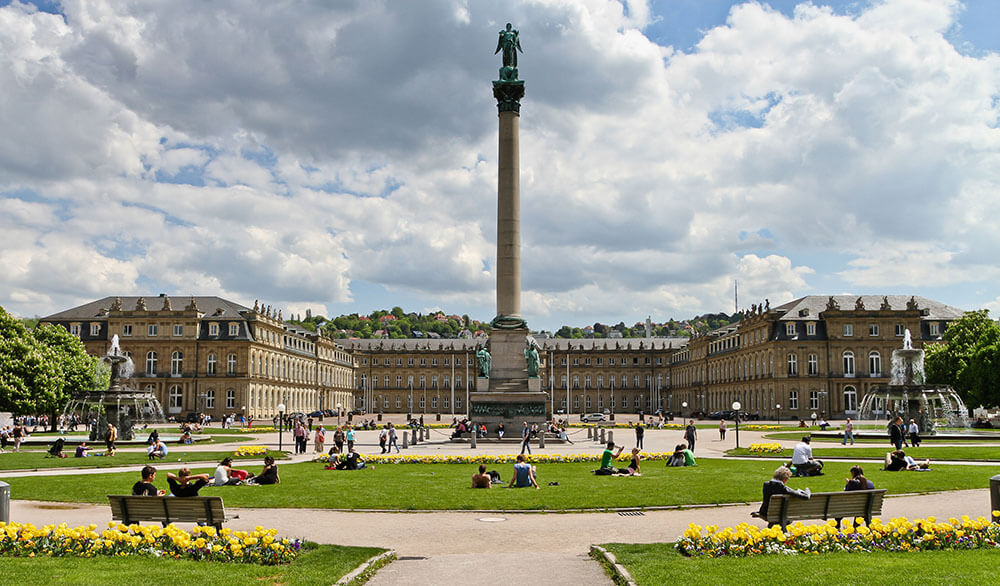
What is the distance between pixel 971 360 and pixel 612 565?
74.3 meters

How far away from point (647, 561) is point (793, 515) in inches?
157

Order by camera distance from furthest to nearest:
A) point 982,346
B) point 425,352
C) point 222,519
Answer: point 425,352 → point 982,346 → point 222,519

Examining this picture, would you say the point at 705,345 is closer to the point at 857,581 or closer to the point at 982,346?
the point at 982,346

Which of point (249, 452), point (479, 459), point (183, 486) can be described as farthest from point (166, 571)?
point (249, 452)

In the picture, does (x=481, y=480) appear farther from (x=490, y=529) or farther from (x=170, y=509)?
(x=170, y=509)

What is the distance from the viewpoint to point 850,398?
→ 11456cm

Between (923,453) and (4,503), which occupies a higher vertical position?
(4,503)

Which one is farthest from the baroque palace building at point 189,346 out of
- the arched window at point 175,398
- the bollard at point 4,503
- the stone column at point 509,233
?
the bollard at point 4,503

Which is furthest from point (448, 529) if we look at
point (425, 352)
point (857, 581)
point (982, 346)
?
point (425, 352)

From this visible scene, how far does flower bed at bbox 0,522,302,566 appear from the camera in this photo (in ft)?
48.0

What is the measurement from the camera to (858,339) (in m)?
115

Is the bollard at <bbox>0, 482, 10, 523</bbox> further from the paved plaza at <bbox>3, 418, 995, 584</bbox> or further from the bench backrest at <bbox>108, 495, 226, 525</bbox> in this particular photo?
the paved plaza at <bbox>3, 418, 995, 584</bbox>

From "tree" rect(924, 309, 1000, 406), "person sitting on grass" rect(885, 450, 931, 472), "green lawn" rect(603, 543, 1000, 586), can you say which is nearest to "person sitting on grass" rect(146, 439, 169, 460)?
"green lawn" rect(603, 543, 1000, 586)

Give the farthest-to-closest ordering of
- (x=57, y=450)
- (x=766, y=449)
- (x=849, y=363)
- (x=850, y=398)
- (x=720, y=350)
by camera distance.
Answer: (x=720, y=350), (x=849, y=363), (x=850, y=398), (x=766, y=449), (x=57, y=450)
